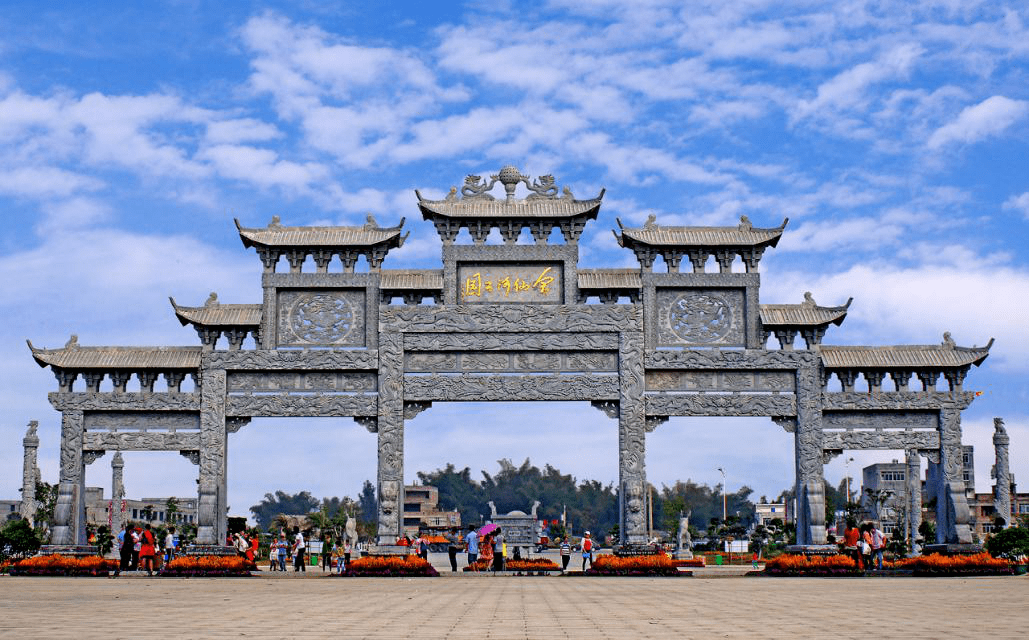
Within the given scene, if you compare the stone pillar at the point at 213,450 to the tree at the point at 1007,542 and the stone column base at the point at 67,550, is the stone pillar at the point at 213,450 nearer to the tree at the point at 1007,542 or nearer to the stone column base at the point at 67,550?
the stone column base at the point at 67,550

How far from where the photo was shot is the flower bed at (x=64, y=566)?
22.9 m

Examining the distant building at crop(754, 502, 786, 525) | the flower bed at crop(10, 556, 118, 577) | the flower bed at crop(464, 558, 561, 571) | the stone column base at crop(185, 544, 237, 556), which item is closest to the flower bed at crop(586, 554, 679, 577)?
the flower bed at crop(464, 558, 561, 571)

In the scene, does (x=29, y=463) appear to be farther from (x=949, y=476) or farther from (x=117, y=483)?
(x=949, y=476)

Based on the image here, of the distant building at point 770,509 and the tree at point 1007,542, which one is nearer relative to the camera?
the tree at point 1007,542

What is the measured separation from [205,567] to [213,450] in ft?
14.9

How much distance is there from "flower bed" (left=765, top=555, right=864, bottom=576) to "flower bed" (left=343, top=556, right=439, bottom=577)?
6793 millimetres

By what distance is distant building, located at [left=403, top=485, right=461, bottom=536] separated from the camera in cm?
8319

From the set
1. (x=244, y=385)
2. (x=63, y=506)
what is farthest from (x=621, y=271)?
(x=63, y=506)

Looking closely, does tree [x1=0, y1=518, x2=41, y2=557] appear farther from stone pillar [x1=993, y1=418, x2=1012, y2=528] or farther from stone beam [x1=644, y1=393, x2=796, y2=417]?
stone pillar [x1=993, y1=418, x2=1012, y2=528]

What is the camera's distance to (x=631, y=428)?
26500 mm

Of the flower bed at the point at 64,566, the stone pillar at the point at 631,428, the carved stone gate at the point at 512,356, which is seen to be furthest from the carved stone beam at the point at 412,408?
the flower bed at the point at 64,566

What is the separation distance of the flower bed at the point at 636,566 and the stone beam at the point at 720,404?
13.9 ft

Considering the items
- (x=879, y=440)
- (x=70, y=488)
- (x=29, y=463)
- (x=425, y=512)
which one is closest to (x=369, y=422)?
(x=70, y=488)

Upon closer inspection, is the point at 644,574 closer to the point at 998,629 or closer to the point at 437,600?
the point at 437,600
